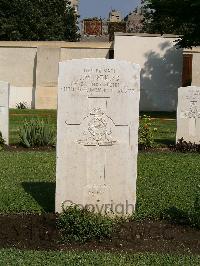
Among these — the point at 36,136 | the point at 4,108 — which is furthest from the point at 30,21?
the point at 36,136

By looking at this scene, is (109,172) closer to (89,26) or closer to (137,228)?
(137,228)

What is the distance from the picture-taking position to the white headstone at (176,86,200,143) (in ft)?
45.9

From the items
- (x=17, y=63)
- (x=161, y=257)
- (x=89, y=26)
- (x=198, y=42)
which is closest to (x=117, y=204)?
(x=161, y=257)

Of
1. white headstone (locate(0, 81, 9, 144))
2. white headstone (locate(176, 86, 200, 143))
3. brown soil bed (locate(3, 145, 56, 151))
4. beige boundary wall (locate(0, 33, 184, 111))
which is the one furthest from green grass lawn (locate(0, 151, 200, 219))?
beige boundary wall (locate(0, 33, 184, 111))

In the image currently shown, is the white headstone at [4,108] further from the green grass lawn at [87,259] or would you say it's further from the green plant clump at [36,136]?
the green grass lawn at [87,259]

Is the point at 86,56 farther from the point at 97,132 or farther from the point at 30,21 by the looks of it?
the point at 97,132

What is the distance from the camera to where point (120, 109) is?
21.0ft

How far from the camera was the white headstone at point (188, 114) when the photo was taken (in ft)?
45.9

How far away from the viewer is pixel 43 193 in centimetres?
788

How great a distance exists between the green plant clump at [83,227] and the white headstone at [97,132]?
1.67ft

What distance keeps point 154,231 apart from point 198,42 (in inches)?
766

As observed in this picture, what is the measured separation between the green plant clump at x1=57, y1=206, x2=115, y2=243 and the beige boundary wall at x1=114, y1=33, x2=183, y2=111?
26.5m

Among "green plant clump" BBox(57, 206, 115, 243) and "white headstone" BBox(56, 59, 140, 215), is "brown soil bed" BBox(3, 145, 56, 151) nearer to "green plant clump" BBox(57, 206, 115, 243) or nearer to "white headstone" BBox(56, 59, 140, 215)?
"white headstone" BBox(56, 59, 140, 215)

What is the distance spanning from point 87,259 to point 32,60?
93.3 ft
